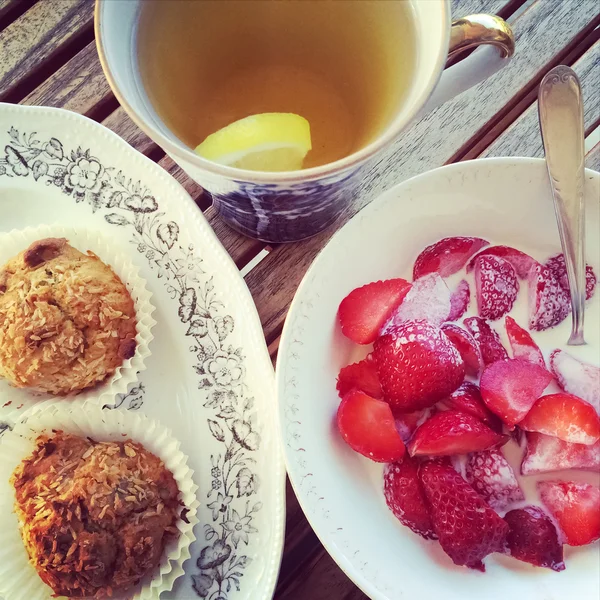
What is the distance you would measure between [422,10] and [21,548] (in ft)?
3.17

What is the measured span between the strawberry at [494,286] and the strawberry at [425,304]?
0.18 ft

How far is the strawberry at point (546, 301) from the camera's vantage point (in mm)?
887

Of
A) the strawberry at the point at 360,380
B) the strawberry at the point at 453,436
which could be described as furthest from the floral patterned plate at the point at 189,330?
the strawberry at the point at 453,436

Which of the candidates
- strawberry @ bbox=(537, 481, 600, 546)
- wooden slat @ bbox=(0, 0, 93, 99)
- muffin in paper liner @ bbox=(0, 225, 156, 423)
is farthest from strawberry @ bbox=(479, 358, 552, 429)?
wooden slat @ bbox=(0, 0, 93, 99)

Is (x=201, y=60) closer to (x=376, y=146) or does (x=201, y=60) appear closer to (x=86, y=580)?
(x=376, y=146)

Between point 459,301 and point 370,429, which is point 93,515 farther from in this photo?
point 459,301

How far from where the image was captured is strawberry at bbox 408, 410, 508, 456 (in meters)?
0.82

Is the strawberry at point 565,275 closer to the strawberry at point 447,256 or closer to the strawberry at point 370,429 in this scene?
the strawberry at point 447,256

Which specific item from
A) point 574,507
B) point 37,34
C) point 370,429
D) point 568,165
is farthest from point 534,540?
point 37,34

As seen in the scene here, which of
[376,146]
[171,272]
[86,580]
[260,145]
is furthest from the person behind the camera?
[171,272]

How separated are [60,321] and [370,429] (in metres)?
0.51

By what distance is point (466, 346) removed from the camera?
0.88 m

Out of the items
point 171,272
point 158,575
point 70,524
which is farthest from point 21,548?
point 171,272

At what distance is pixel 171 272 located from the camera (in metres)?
0.95
